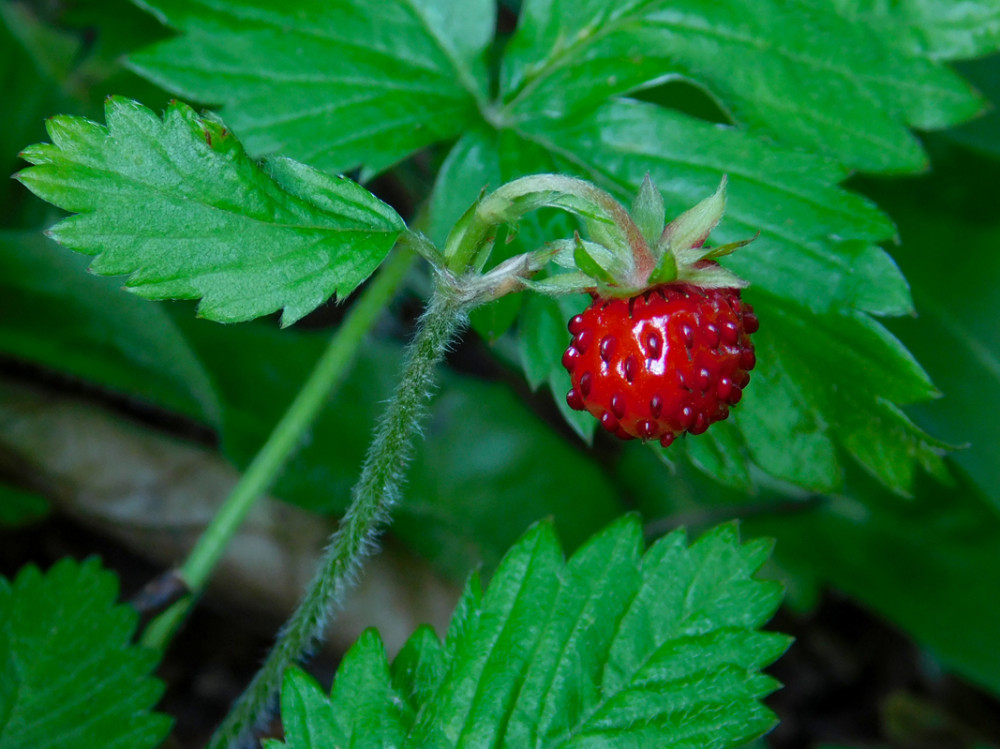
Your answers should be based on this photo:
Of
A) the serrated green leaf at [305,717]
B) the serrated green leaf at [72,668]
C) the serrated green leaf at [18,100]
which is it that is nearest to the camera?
the serrated green leaf at [305,717]

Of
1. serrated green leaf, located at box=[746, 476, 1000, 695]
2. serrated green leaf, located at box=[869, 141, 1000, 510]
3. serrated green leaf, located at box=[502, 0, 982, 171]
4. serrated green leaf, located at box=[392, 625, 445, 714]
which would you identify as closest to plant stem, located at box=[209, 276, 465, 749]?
serrated green leaf, located at box=[392, 625, 445, 714]

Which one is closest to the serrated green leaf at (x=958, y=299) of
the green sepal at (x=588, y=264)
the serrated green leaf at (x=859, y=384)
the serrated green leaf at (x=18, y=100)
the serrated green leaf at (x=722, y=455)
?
the serrated green leaf at (x=859, y=384)

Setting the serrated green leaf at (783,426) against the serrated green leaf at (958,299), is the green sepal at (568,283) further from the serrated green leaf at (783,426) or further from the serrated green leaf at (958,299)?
the serrated green leaf at (958,299)

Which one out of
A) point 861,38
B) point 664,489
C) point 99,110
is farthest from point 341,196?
point 664,489

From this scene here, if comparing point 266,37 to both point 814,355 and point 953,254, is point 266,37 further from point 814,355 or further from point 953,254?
point 953,254

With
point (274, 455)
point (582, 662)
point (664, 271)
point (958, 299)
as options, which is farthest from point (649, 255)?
Result: point (958, 299)

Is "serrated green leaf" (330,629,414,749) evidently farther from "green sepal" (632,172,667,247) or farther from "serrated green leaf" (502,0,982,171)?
"serrated green leaf" (502,0,982,171)
